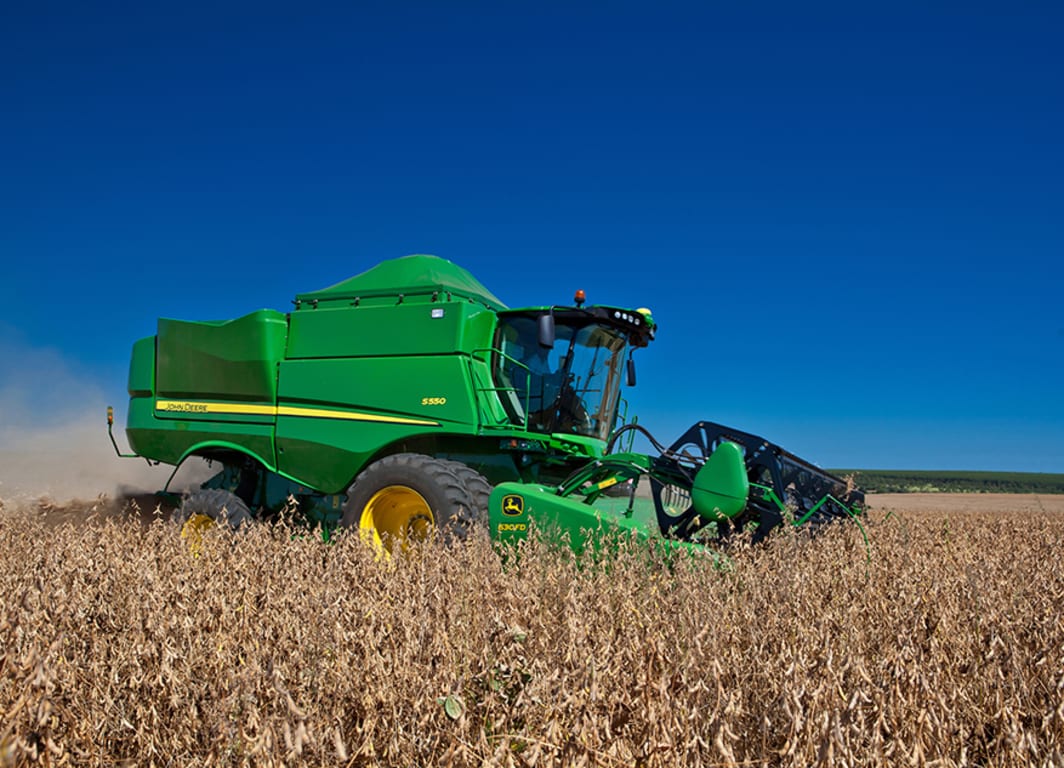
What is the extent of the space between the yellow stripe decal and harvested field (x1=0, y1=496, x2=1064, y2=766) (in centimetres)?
281

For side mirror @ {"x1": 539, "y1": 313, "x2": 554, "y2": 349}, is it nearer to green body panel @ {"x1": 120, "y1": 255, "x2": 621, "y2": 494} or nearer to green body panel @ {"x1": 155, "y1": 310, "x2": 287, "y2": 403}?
green body panel @ {"x1": 120, "y1": 255, "x2": 621, "y2": 494}

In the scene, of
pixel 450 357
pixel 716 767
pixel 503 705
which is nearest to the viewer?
pixel 716 767

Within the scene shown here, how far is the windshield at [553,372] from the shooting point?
23.7ft

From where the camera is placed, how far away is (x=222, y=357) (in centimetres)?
817

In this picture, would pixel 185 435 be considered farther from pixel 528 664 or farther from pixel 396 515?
pixel 528 664

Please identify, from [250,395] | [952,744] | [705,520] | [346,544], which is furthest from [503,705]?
[250,395]

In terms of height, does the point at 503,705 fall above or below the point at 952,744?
above

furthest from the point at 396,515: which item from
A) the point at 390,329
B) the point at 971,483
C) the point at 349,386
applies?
the point at 971,483

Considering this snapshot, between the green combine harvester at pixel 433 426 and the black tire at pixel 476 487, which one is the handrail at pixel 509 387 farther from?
the black tire at pixel 476 487

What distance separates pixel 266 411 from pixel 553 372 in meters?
2.89

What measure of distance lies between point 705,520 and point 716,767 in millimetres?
4216

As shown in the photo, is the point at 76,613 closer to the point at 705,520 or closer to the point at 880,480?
the point at 705,520

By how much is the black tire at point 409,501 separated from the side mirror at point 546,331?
129cm

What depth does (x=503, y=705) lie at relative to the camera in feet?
6.09
